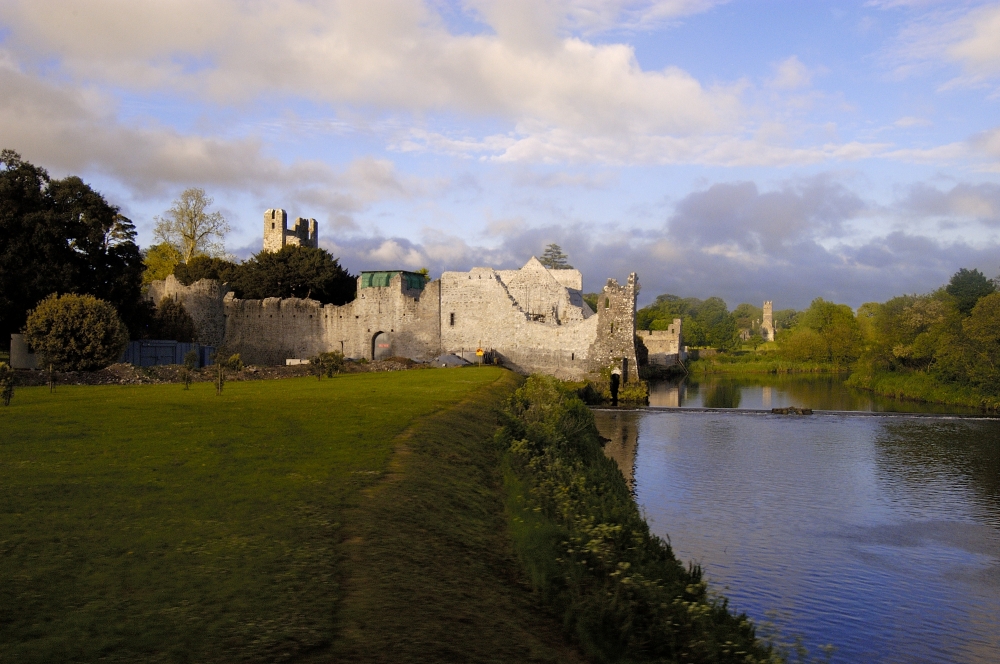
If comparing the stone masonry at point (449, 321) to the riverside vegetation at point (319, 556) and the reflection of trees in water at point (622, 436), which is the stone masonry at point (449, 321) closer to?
the reflection of trees in water at point (622, 436)

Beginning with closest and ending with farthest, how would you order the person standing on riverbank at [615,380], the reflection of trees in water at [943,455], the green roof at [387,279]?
the reflection of trees in water at [943,455], the person standing on riverbank at [615,380], the green roof at [387,279]

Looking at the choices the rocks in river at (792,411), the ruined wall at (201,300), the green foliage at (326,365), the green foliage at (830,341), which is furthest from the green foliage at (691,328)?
the green foliage at (326,365)

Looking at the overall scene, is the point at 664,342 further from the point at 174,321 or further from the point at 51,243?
the point at 51,243

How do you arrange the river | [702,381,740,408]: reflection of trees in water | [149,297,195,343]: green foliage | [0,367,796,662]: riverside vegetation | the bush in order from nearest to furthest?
1. [0,367,796,662]: riverside vegetation
2. the river
3. the bush
4. [702,381,740,408]: reflection of trees in water
5. [149,297,195,343]: green foliage

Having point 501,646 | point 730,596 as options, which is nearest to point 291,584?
point 501,646

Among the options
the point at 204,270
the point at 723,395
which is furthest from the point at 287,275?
the point at 723,395

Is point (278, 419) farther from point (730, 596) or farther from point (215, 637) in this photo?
point (215, 637)

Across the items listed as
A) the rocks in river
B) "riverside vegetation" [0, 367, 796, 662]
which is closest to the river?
"riverside vegetation" [0, 367, 796, 662]

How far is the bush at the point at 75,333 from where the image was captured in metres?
22.1

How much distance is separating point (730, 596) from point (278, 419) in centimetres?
780

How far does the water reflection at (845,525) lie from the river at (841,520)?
0.03m

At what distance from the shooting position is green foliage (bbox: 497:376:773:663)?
234 inches

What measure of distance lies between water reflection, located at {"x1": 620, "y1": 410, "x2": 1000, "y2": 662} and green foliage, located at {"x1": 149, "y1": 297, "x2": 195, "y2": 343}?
87.9ft

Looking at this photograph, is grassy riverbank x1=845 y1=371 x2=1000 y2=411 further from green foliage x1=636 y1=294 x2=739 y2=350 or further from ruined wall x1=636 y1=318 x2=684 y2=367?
green foliage x1=636 y1=294 x2=739 y2=350
